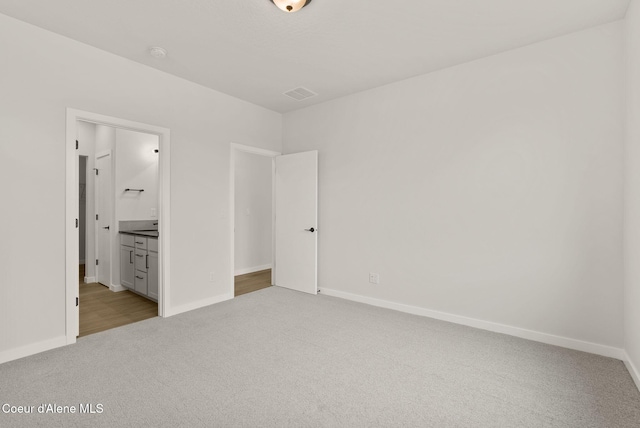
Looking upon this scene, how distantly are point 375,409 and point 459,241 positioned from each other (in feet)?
6.68

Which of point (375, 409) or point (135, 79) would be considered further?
point (135, 79)

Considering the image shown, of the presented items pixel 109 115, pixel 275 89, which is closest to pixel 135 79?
pixel 109 115

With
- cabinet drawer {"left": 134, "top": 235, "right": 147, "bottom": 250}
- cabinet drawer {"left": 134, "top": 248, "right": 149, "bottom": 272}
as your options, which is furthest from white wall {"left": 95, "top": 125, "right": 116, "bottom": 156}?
cabinet drawer {"left": 134, "top": 248, "right": 149, "bottom": 272}

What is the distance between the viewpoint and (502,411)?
1823 millimetres

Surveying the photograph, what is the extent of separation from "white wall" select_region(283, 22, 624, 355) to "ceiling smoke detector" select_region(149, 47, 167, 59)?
2.20 m

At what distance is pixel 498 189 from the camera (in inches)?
118

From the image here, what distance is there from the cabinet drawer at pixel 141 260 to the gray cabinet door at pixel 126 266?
168 millimetres

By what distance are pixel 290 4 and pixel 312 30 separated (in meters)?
0.45

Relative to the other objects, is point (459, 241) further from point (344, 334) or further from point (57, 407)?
point (57, 407)

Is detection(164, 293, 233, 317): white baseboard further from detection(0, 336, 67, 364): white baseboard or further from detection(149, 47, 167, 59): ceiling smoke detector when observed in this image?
detection(149, 47, 167, 59): ceiling smoke detector

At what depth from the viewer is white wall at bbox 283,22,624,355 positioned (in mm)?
2545

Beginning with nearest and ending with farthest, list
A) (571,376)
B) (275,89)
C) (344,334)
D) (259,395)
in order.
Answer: (259,395) → (571,376) → (344,334) → (275,89)

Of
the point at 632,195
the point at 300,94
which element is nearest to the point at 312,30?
the point at 300,94

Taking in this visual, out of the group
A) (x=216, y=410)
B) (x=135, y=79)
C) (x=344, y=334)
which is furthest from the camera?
(x=135, y=79)
